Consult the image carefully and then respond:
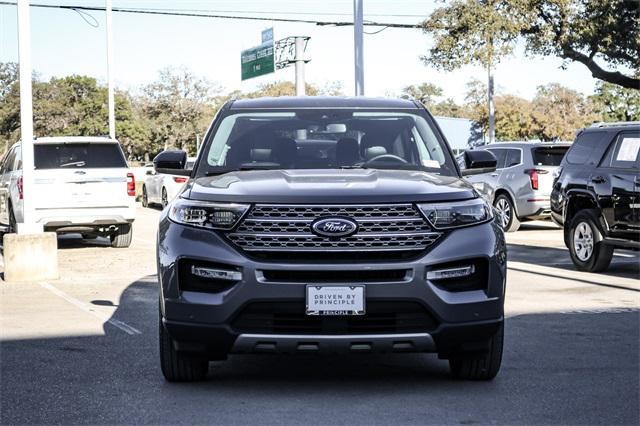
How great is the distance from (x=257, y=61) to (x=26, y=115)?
42.5 metres

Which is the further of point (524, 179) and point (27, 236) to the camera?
point (524, 179)

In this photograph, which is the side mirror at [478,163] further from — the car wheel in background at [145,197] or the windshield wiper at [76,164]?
the car wheel in background at [145,197]

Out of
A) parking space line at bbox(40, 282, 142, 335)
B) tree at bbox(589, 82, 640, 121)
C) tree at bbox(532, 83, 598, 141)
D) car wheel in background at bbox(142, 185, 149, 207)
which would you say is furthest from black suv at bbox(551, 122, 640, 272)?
tree at bbox(532, 83, 598, 141)

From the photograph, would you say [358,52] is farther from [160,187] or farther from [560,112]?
[560,112]

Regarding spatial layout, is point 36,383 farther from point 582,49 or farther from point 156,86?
point 156,86

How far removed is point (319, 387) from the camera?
6.32 m

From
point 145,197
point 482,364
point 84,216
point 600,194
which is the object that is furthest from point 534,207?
point 145,197

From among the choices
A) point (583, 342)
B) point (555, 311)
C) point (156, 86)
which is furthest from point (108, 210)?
point (156, 86)

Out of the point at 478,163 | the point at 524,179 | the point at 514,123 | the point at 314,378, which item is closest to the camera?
the point at 314,378

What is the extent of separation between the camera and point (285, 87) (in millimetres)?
102625

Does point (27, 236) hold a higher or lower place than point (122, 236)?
higher

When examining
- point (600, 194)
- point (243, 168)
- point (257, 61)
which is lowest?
point (600, 194)

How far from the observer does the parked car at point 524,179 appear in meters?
20.1

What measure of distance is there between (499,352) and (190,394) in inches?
74.3
